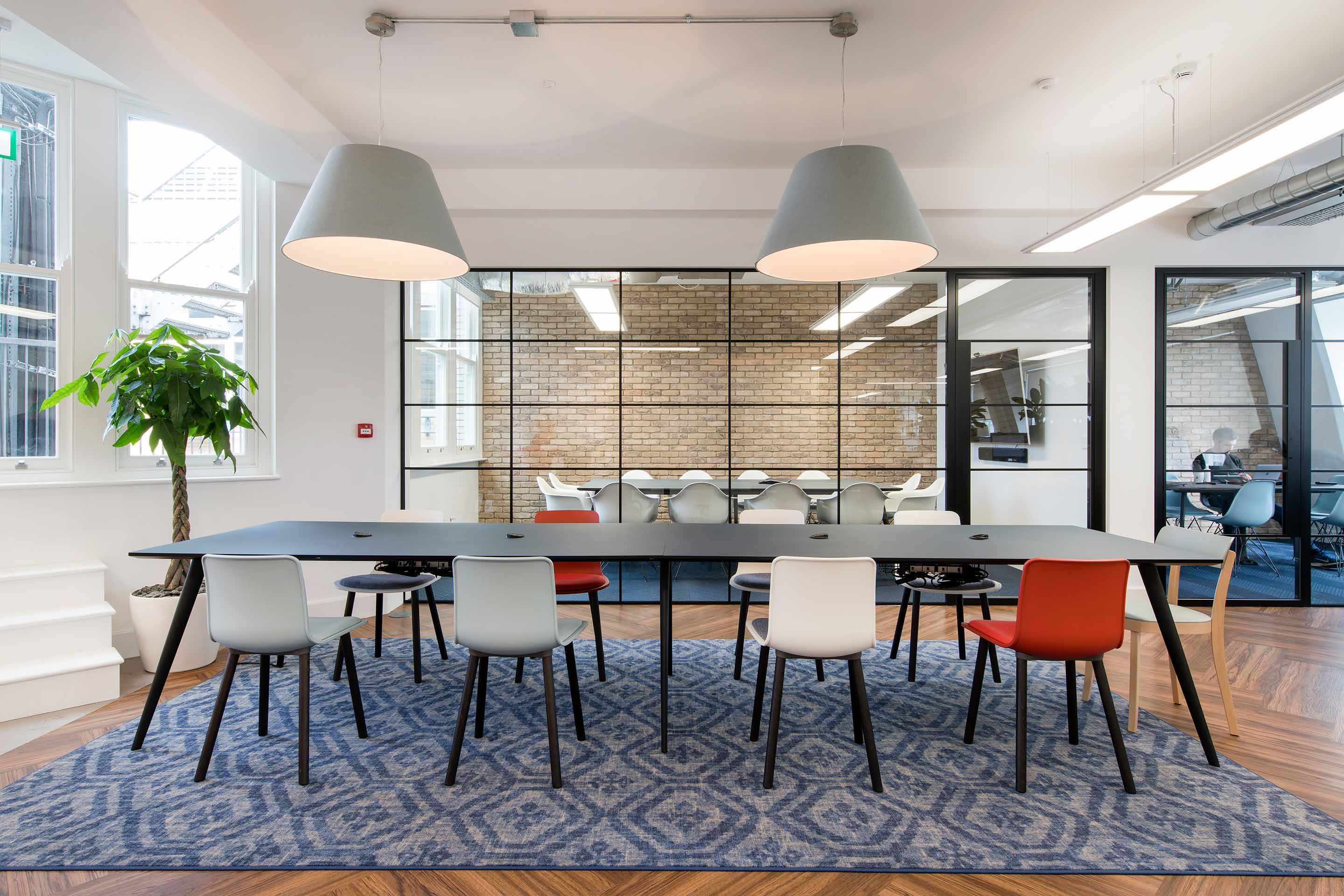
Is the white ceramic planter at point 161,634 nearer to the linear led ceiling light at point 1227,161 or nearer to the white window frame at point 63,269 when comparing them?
the white window frame at point 63,269

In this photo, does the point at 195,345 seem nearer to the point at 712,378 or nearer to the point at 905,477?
the point at 712,378

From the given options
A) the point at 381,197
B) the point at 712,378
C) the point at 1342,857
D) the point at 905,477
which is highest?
the point at 381,197

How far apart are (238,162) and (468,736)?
14.7 ft

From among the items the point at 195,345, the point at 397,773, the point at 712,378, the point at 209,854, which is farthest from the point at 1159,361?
the point at 195,345

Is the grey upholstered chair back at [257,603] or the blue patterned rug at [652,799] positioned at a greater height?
the grey upholstered chair back at [257,603]

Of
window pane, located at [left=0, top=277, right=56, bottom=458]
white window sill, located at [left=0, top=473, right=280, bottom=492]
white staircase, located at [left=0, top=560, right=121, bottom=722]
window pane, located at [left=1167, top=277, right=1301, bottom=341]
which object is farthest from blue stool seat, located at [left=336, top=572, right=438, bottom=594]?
window pane, located at [left=1167, top=277, right=1301, bottom=341]

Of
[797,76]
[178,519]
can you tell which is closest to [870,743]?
[797,76]

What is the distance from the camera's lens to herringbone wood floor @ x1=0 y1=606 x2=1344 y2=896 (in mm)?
1877

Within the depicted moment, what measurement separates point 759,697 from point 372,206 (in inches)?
100

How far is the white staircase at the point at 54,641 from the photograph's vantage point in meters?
3.12

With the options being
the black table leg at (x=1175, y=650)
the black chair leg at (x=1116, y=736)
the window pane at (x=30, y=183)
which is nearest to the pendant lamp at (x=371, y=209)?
the window pane at (x=30, y=183)

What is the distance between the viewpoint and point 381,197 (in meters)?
2.44

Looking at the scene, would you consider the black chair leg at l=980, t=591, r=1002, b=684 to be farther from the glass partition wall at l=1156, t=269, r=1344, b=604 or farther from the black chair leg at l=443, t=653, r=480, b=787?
the glass partition wall at l=1156, t=269, r=1344, b=604

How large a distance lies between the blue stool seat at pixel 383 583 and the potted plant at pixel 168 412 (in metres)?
1.09
